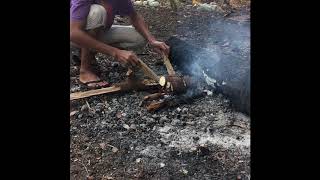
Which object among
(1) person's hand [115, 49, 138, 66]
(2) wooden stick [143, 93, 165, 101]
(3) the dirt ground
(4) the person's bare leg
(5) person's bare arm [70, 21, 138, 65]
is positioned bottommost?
(3) the dirt ground

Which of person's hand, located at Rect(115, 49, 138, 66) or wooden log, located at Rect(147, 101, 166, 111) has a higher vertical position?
person's hand, located at Rect(115, 49, 138, 66)

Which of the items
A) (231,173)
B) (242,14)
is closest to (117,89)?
(231,173)

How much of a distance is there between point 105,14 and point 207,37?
5.39 feet

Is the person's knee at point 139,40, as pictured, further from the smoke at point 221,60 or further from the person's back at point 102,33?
the smoke at point 221,60

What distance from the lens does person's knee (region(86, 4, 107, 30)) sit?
11.9 ft

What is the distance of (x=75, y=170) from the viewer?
2.61 meters

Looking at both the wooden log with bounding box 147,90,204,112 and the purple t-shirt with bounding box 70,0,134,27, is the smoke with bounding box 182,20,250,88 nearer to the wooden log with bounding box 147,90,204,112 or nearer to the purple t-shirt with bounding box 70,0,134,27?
the wooden log with bounding box 147,90,204,112

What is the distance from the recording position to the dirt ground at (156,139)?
2586 mm

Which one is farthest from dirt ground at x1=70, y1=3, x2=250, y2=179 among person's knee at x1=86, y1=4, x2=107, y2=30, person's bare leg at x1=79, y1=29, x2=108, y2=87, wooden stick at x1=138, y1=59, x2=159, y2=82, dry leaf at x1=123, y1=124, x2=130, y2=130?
person's knee at x1=86, y1=4, x2=107, y2=30

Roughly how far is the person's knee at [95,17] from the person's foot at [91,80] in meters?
0.49

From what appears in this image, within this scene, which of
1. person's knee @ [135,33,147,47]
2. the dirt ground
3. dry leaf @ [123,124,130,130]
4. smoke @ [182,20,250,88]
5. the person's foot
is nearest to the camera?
the dirt ground

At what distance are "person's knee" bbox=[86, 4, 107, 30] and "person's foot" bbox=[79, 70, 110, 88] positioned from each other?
49 centimetres
